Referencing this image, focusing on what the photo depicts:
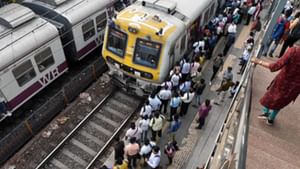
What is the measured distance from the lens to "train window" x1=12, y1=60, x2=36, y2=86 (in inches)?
433

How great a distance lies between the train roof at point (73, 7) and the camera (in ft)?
41.5

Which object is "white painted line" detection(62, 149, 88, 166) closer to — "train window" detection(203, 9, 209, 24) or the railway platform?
the railway platform

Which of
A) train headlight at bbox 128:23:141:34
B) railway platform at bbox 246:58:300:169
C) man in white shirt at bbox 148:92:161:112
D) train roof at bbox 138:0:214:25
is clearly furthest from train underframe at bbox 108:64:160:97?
railway platform at bbox 246:58:300:169

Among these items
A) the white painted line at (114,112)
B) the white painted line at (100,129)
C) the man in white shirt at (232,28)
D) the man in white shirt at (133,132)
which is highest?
the man in white shirt at (232,28)

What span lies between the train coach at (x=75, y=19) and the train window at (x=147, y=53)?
3.27 meters

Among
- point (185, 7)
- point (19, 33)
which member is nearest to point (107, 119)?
point (19, 33)

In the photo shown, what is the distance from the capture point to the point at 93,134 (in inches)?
452

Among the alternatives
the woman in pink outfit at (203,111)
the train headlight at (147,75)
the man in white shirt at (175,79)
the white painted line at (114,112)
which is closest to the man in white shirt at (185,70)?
the man in white shirt at (175,79)

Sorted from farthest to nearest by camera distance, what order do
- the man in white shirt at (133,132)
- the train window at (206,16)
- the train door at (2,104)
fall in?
1. the train window at (206,16)
2. the train door at (2,104)
3. the man in white shirt at (133,132)

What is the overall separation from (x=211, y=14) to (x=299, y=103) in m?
9.99

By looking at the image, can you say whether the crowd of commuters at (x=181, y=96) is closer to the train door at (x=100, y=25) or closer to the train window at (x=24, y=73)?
the train window at (x=24, y=73)

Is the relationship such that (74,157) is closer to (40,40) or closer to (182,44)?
(40,40)

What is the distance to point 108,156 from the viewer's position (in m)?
10.8

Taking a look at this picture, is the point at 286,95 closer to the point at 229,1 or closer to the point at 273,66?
the point at 273,66
